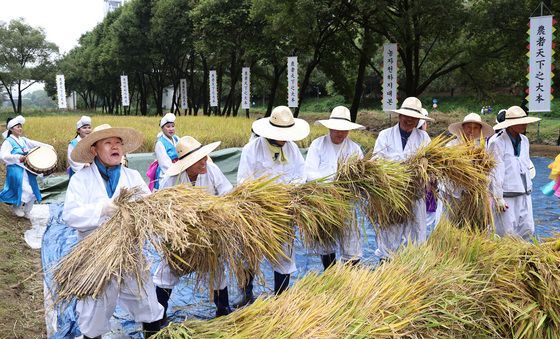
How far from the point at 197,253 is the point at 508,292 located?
1.39 m

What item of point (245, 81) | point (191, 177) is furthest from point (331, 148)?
point (245, 81)

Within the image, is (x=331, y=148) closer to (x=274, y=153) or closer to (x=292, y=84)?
(x=274, y=153)

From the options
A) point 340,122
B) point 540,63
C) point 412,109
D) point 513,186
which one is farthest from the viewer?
point 540,63

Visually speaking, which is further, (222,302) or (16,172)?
(16,172)

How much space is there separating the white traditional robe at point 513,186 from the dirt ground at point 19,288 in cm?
346

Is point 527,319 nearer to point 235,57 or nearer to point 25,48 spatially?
point 235,57

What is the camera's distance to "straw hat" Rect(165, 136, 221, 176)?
2863 mm

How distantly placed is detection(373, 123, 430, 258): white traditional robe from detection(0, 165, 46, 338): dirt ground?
213 cm

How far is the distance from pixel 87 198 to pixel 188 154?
28.0 inches

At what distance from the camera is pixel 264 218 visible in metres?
2.14

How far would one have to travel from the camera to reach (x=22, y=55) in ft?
115

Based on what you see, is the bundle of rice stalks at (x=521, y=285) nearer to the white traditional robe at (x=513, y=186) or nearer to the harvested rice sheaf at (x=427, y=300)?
the harvested rice sheaf at (x=427, y=300)

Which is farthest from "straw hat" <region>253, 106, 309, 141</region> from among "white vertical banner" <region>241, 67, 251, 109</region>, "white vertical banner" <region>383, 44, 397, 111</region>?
"white vertical banner" <region>241, 67, 251, 109</region>

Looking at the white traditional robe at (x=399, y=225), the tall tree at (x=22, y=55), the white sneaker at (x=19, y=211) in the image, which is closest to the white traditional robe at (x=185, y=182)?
the white traditional robe at (x=399, y=225)
